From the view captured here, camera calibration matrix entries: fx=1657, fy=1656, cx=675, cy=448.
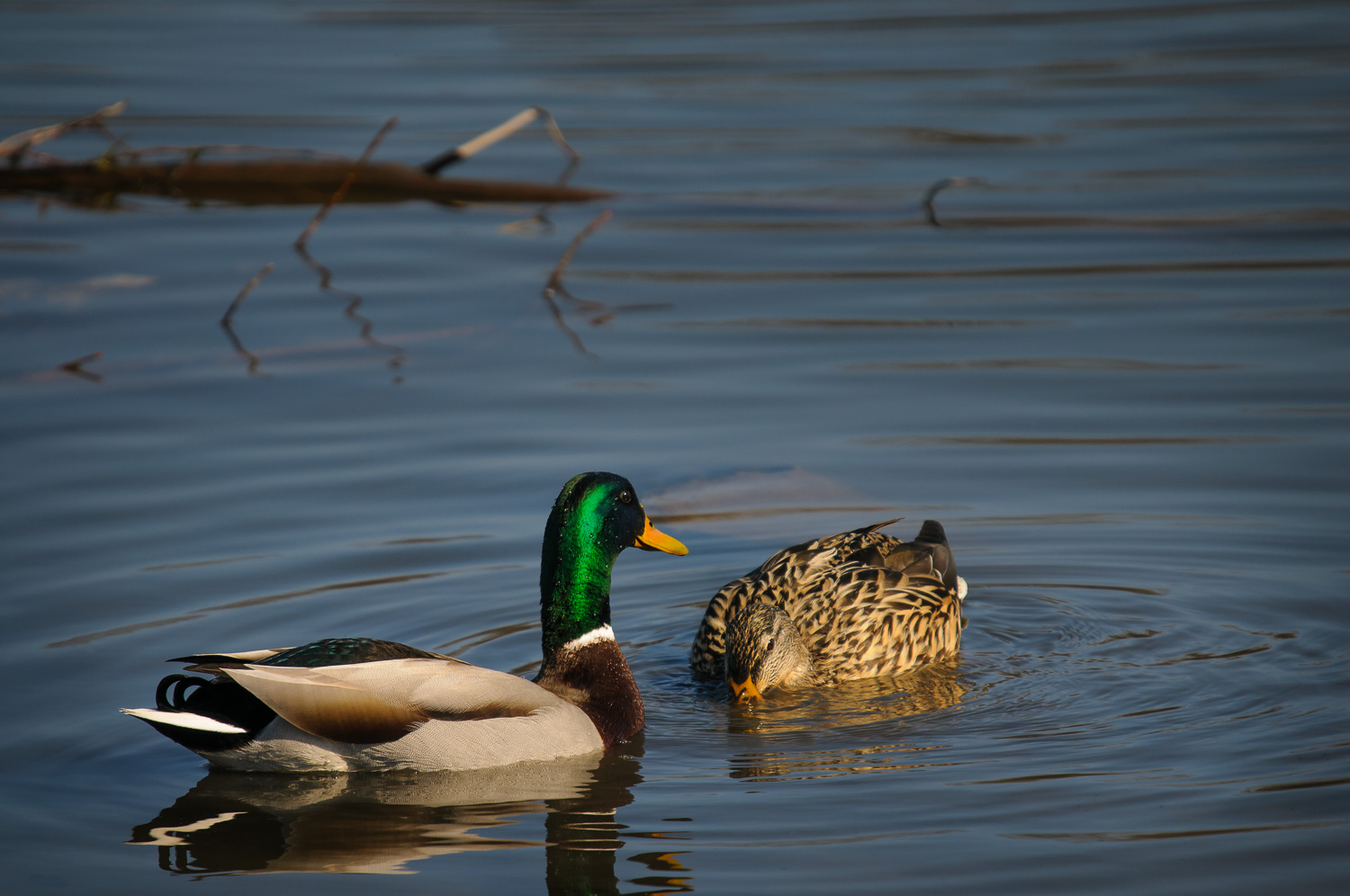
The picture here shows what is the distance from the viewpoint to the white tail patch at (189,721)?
19.2 ft

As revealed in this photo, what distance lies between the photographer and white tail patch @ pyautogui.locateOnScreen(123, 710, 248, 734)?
5.86 m

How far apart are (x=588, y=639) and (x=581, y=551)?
0.36m

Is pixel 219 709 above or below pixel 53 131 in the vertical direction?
below

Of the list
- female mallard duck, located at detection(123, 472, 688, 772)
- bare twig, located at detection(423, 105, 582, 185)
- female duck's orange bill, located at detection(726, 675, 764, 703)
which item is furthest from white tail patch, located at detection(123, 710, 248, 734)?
bare twig, located at detection(423, 105, 582, 185)

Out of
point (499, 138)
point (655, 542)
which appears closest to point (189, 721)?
point (655, 542)

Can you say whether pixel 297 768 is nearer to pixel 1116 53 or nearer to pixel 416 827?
pixel 416 827

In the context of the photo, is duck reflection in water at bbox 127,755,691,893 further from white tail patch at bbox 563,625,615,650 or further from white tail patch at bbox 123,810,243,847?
white tail patch at bbox 563,625,615,650

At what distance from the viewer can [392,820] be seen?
18.8 feet

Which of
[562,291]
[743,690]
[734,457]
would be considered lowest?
[743,690]

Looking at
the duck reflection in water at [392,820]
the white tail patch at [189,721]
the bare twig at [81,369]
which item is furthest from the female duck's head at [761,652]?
the bare twig at [81,369]

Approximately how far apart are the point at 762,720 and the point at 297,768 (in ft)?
6.12

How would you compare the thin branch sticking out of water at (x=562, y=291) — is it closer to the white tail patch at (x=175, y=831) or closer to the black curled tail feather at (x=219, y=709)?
the black curled tail feather at (x=219, y=709)

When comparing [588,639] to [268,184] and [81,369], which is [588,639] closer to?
[81,369]

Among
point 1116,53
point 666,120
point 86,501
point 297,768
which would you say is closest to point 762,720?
point 297,768
